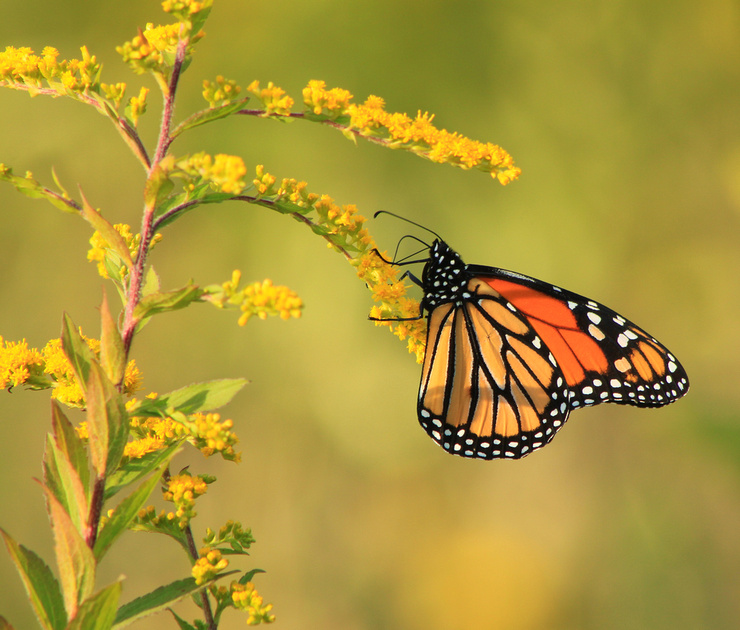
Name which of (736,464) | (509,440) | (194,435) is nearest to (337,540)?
(509,440)

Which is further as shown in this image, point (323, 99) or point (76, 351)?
point (323, 99)

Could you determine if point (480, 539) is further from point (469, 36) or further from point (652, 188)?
point (469, 36)

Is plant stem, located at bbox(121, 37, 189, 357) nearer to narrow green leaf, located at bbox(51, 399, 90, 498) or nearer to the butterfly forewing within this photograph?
narrow green leaf, located at bbox(51, 399, 90, 498)

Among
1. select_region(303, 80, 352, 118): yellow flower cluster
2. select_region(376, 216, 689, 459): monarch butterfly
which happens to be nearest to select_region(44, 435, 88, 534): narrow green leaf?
select_region(303, 80, 352, 118): yellow flower cluster

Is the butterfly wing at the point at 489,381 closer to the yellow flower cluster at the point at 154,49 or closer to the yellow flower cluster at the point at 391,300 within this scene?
the yellow flower cluster at the point at 391,300

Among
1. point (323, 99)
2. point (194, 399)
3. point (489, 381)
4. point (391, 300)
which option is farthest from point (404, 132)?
point (489, 381)

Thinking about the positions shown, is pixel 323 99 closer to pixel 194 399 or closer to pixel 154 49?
pixel 154 49
